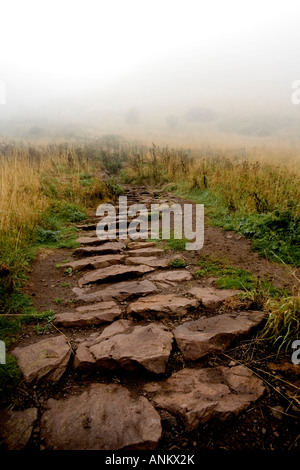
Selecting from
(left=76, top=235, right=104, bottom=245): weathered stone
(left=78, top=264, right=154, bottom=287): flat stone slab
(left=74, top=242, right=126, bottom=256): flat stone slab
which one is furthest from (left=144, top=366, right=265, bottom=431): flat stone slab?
(left=76, top=235, right=104, bottom=245): weathered stone

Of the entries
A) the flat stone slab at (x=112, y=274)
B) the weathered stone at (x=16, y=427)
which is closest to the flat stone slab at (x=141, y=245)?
the flat stone slab at (x=112, y=274)

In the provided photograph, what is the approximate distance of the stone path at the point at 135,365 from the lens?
4.40ft

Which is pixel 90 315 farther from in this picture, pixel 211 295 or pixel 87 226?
pixel 87 226

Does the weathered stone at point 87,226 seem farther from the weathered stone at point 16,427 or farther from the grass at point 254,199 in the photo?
the weathered stone at point 16,427

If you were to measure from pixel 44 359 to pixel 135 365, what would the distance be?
601 mm

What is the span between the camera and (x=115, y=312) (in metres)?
2.31

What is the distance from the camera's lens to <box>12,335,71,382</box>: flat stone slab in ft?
5.36

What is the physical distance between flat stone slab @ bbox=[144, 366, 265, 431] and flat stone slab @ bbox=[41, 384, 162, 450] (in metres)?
0.13

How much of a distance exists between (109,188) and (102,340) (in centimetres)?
542

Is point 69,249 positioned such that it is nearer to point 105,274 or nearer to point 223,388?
point 105,274

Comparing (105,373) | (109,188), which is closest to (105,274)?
(105,373)

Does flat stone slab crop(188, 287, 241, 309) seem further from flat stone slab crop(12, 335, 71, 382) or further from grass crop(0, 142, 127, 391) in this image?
grass crop(0, 142, 127, 391)

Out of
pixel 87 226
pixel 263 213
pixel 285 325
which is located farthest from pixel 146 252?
pixel 285 325
